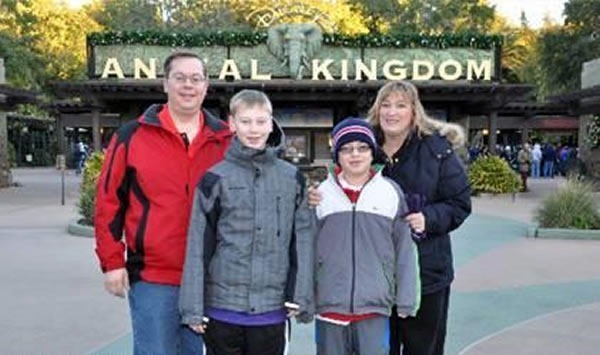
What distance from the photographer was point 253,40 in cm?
2028

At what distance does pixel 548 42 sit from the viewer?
3597 centimetres

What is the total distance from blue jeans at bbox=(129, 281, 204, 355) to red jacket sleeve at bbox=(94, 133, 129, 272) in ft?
0.61

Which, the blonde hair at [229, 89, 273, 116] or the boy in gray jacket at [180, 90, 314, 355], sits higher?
the blonde hair at [229, 89, 273, 116]

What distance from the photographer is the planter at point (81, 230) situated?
11248mm

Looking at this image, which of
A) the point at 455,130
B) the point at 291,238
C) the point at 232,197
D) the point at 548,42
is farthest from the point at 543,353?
the point at 548,42

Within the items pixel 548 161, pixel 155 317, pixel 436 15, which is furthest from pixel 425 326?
pixel 436 15

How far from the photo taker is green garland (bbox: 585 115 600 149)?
24.4 meters

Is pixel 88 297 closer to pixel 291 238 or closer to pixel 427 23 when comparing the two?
pixel 291 238

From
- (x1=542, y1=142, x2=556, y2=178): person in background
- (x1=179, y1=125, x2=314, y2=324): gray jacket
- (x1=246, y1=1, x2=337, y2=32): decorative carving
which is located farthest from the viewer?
(x1=542, y1=142, x2=556, y2=178): person in background

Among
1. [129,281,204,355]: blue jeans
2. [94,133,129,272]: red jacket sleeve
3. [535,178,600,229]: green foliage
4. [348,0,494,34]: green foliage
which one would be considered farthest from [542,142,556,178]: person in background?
[94,133,129,272]: red jacket sleeve

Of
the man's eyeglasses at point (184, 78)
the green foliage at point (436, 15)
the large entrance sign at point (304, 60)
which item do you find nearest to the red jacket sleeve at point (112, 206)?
the man's eyeglasses at point (184, 78)

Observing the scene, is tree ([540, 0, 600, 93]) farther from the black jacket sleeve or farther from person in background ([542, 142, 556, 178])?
the black jacket sleeve

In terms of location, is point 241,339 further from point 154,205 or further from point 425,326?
point 425,326

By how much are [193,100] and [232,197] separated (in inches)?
22.3
